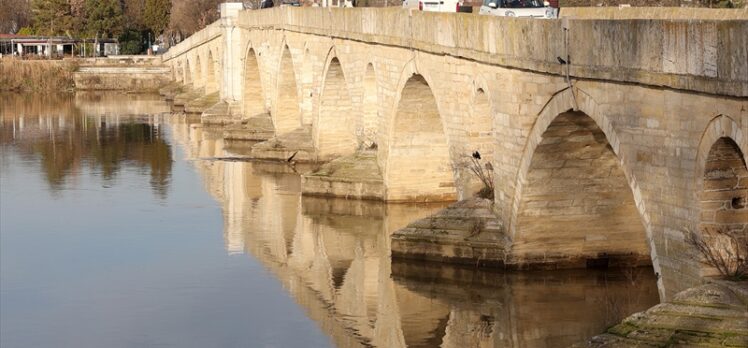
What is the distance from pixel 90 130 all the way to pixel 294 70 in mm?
12785

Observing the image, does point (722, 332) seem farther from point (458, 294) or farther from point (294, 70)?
point (294, 70)

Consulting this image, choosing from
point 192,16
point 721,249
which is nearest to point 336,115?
point 721,249

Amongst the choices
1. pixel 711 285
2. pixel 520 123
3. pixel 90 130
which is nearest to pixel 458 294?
pixel 520 123

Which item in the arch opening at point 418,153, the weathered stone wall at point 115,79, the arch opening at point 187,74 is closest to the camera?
the arch opening at point 418,153

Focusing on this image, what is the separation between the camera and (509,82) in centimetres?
2091

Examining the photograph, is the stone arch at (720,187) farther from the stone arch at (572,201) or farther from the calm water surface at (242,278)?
the stone arch at (572,201)

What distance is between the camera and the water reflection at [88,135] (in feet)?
129

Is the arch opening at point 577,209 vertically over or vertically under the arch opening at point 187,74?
under

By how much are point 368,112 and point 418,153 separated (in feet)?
10.3

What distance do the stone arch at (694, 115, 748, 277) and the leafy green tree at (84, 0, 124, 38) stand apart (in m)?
82.3

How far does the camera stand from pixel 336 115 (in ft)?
116

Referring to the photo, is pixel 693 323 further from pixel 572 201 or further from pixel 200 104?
pixel 200 104

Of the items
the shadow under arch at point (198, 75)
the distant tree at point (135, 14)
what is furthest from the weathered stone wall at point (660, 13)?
the distant tree at point (135, 14)

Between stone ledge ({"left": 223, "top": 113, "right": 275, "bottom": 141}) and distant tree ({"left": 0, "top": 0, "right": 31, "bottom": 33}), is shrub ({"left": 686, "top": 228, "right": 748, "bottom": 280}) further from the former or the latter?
distant tree ({"left": 0, "top": 0, "right": 31, "bottom": 33})
